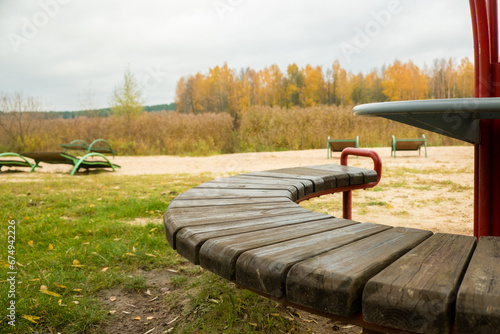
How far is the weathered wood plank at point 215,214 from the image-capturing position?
139cm

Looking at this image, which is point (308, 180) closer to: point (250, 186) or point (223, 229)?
point (250, 186)

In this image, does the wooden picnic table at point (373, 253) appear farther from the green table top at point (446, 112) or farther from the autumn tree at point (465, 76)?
the autumn tree at point (465, 76)

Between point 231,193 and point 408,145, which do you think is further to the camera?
point 408,145

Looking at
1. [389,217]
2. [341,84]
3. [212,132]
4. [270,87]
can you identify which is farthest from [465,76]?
[389,217]

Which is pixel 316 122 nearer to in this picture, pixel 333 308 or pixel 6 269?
pixel 6 269

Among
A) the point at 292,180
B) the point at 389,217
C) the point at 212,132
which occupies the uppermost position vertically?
the point at 212,132

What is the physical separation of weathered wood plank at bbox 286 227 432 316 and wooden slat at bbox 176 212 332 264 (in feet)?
1.10

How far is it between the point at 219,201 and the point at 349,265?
3.08 ft

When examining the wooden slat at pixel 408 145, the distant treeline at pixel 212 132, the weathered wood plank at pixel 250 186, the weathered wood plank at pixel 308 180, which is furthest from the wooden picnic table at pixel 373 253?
the distant treeline at pixel 212 132

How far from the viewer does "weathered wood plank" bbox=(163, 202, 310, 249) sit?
1391 mm

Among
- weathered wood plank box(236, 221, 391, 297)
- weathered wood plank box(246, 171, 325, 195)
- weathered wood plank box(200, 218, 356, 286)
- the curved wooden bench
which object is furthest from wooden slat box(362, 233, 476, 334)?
weathered wood plank box(246, 171, 325, 195)

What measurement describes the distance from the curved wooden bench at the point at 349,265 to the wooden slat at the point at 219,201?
115 millimetres

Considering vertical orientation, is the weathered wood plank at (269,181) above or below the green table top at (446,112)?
below

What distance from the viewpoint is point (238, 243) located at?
112cm
